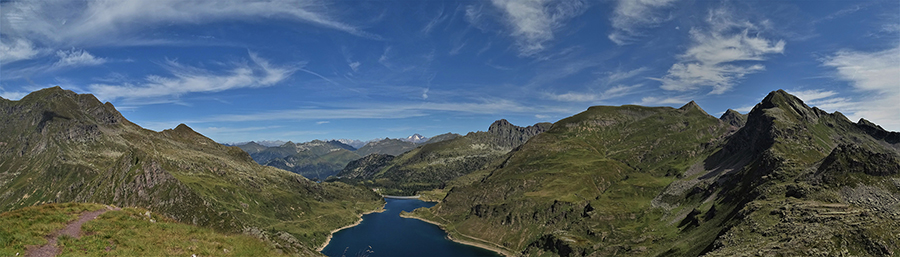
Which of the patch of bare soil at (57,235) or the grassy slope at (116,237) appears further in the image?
the grassy slope at (116,237)

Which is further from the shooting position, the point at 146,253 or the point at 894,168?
the point at 894,168

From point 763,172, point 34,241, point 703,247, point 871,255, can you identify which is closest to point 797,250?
point 871,255

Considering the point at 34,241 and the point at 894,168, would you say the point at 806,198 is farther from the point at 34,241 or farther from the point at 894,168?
the point at 34,241

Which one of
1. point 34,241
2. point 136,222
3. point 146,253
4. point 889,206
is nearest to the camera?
point 34,241

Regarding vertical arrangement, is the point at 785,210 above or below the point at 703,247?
above

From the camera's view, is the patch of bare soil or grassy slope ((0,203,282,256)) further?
grassy slope ((0,203,282,256))

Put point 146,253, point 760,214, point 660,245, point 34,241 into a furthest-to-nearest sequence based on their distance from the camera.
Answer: point 660,245
point 760,214
point 146,253
point 34,241

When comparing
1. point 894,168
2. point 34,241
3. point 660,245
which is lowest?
point 660,245

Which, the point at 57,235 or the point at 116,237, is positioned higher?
the point at 57,235

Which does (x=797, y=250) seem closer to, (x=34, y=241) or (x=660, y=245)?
(x=660, y=245)

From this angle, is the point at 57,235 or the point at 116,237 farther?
the point at 116,237
